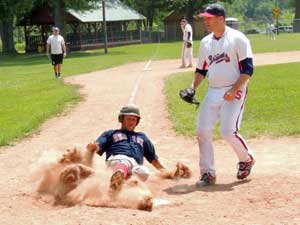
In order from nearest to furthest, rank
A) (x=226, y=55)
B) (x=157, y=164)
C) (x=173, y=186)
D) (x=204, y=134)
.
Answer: (x=226, y=55) < (x=204, y=134) < (x=173, y=186) < (x=157, y=164)

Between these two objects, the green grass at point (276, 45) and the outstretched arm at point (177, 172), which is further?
the green grass at point (276, 45)

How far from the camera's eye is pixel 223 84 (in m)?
6.70

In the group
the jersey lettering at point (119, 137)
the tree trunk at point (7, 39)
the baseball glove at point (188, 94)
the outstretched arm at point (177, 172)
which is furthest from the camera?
the tree trunk at point (7, 39)

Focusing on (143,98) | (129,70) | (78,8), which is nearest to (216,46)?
(143,98)

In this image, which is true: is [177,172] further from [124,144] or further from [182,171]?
[124,144]

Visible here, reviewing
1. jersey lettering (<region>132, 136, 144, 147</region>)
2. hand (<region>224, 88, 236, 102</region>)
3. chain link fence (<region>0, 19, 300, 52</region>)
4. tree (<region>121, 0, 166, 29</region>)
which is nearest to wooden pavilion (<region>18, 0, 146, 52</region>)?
chain link fence (<region>0, 19, 300, 52</region>)

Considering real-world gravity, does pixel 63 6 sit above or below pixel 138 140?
above

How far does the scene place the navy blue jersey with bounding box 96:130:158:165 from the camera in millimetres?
6648

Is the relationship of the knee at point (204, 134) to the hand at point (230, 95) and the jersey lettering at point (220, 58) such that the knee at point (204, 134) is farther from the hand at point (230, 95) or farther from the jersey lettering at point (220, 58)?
the jersey lettering at point (220, 58)

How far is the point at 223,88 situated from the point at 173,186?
1251mm

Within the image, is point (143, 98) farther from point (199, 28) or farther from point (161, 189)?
point (199, 28)

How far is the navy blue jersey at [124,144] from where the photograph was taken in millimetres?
6648

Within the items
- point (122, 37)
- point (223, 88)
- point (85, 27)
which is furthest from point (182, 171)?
point (122, 37)

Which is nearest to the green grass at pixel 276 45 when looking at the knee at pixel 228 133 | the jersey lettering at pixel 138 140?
the knee at pixel 228 133
